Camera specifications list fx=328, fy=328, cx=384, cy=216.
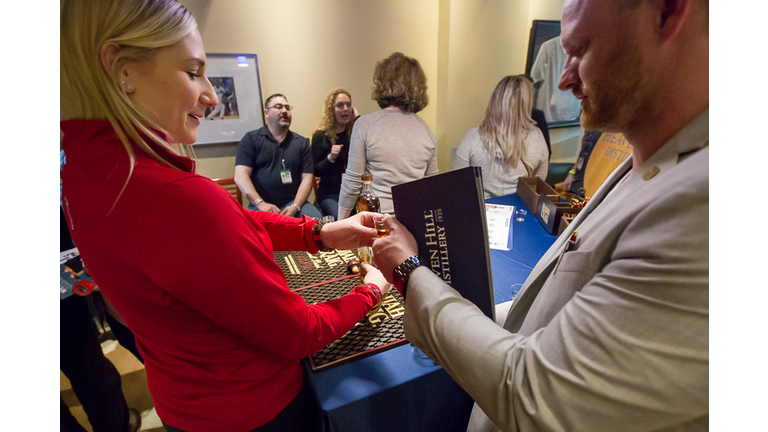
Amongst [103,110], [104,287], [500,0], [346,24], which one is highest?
[500,0]

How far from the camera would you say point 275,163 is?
335cm

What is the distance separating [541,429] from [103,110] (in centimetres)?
99

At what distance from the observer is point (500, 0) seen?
3.79 meters

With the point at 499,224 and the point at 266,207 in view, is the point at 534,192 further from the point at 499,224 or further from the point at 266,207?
the point at 266,207

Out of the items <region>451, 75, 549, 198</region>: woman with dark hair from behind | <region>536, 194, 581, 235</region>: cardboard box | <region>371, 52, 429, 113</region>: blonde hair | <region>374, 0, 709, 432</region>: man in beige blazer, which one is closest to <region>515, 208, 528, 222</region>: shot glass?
<region>536, 194, 581, 235</region>: cardboard box

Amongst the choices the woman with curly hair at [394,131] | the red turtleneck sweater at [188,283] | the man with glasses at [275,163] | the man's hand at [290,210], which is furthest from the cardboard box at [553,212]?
the man's hand at [290,210]

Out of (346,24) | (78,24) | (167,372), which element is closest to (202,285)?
(167,372)

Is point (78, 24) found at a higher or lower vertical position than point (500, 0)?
lower

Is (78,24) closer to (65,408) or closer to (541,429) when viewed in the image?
(541,429)

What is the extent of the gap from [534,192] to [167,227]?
6.79ft

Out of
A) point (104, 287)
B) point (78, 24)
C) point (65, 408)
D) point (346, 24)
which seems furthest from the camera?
point (346, 24)

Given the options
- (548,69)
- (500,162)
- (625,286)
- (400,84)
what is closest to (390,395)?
(625,286)

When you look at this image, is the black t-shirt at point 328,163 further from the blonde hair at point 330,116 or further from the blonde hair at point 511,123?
the blonde hair at point 511,123

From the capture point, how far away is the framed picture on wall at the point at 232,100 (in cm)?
333
